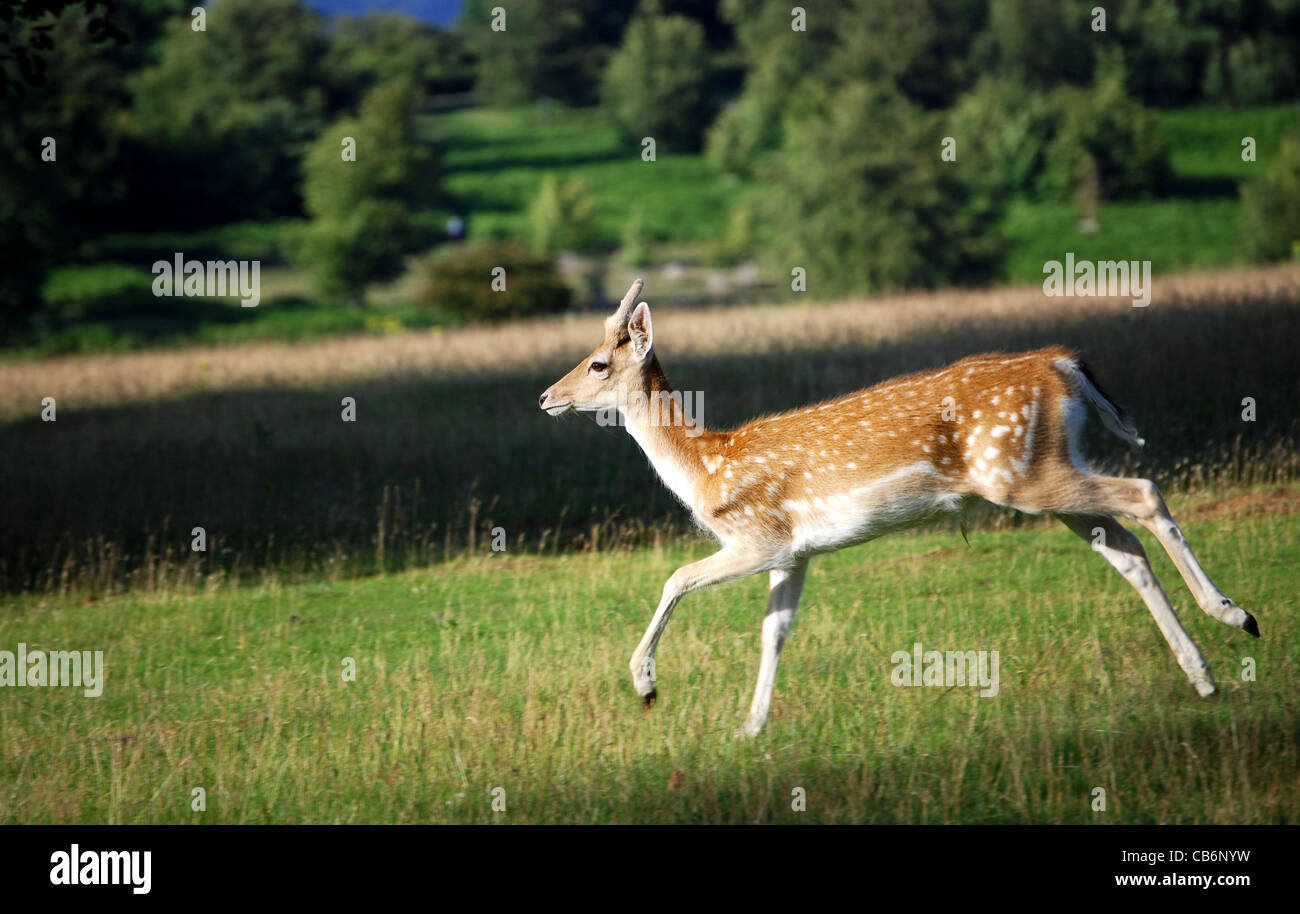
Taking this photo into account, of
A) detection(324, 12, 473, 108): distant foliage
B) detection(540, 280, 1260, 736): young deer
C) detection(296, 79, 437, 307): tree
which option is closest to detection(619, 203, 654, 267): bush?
detection(296, 79, 437, 307): tree

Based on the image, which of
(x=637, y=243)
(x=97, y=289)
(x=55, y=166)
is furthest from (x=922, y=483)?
(x=637, y=243)

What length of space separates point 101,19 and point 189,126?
7322cm

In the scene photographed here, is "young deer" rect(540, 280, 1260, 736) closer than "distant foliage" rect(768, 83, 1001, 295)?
Yes

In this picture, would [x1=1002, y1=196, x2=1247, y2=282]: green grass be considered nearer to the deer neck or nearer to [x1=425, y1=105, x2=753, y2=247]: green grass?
[x1=425, y1=105, x2=753, y2=247]: green grass

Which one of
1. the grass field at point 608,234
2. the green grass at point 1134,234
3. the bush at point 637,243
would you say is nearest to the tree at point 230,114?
the grass field at point 608,234

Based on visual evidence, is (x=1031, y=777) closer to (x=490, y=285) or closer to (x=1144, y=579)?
(x=1144, y=579)

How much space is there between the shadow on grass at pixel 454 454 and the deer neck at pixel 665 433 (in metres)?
4.67

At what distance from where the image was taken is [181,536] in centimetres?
1476

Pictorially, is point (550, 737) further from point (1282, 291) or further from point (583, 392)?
point (1282, 291)

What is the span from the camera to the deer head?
28.2ft

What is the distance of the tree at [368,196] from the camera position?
210 feet

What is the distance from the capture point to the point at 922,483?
767 centimetres

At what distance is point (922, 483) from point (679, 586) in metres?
1.45

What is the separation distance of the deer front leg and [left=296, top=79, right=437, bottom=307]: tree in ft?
182
